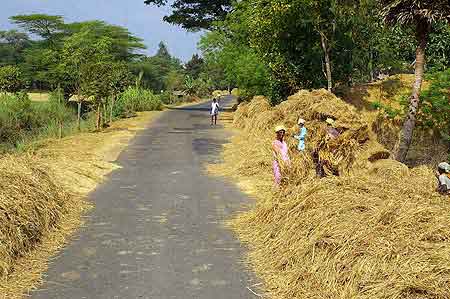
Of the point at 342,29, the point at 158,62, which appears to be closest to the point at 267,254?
the point at 342,29

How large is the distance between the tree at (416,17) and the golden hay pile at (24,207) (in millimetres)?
12234

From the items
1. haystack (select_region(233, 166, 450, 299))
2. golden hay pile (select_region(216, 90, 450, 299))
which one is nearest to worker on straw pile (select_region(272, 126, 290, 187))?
golden hay pile (select_region(216, 90, 450, 299))

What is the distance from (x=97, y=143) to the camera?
2008 cm

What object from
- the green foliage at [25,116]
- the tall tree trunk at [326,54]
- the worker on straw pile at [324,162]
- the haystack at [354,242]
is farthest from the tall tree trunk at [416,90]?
the green foliage at [25,116]

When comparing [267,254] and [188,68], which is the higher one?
[188,68]

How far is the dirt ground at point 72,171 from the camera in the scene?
6.50 meters

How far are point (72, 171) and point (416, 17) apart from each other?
1214 centimetres

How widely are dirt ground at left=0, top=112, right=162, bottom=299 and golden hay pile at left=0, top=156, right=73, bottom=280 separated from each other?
0.16 metres

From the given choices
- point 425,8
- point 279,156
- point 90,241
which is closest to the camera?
point 90,241

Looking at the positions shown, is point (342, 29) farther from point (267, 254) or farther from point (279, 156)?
point (267, 254)

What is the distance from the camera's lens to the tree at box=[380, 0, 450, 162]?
1588cm

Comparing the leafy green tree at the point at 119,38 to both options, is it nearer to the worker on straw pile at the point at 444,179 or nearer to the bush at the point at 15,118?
the bush at the point at 15,118

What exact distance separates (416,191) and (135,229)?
4811mm

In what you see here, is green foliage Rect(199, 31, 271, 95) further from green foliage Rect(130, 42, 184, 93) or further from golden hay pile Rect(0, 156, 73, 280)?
green foliage Rect(130, 42, 184, 93)
